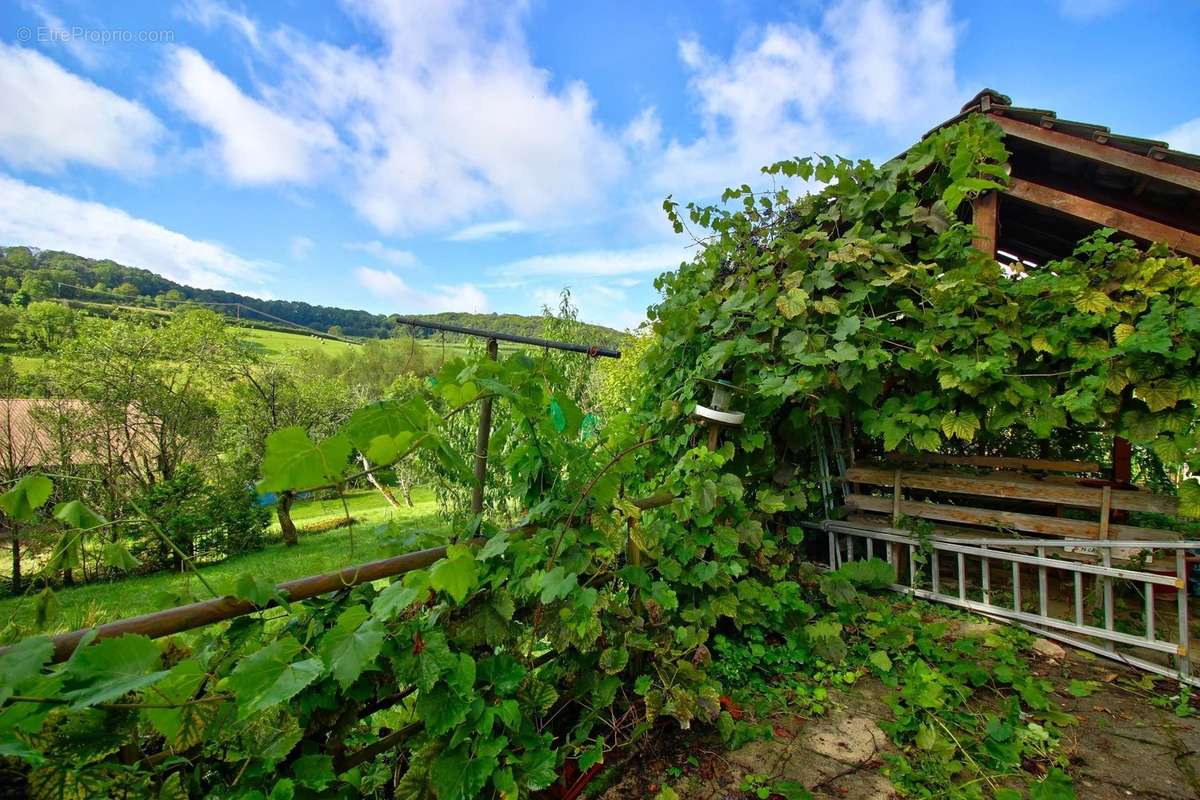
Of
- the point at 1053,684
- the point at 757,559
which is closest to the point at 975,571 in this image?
the point at 1053,684

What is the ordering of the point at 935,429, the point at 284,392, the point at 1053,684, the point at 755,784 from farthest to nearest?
1. the point at 284,392
2. the point at 935,429
3. the point at 1053,684
4. the point at 755,784

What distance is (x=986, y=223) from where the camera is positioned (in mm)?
2857

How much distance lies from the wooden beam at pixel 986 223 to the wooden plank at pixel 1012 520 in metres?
1.59

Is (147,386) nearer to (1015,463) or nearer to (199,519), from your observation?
(199,519)

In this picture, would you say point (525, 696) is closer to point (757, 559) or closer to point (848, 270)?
point (757, 559)

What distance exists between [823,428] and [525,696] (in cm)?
304

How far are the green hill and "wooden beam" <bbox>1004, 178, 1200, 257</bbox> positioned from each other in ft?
29.3

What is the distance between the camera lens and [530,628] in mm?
1546

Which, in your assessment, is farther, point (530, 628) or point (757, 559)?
point (757, 559)

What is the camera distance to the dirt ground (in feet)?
5.89

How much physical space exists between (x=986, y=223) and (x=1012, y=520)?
1817 mm

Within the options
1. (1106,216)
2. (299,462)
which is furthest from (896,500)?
(299,462)

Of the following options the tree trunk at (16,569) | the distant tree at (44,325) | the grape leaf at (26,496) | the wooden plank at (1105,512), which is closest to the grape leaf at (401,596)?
the grape leaf at (26,496)

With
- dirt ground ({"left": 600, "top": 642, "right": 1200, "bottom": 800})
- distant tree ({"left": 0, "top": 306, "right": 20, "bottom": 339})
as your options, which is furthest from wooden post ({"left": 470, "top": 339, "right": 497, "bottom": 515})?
distant tree ({"left": 0, "top": 306, "right": 20, "bottom": 339})
